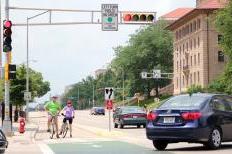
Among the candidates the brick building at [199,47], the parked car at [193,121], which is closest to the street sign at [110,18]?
the parked car at [193,121]

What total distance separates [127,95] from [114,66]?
730 centimetres

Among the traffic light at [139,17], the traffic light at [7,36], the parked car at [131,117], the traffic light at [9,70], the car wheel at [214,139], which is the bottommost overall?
the parked car at [131,117]

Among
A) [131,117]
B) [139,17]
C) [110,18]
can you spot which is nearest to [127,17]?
[139,17]

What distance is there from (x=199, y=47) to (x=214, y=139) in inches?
3501

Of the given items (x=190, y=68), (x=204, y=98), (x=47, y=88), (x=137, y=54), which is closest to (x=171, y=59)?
(x=137, y=54)

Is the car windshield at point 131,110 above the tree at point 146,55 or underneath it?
underneath

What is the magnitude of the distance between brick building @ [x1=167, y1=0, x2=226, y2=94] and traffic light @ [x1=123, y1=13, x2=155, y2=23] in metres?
65.1

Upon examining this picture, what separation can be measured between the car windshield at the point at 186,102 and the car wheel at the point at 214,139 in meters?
0.79

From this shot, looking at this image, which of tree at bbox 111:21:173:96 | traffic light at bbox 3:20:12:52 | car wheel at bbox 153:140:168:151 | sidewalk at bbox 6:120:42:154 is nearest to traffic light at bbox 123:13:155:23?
traffic light at bbox 3:20:12:52

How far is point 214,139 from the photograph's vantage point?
1827cm

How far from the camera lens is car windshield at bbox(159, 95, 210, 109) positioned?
60.3ft

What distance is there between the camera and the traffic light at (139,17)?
31844 millimetres

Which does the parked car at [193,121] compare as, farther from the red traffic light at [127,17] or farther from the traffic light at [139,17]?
the red traffic light at [127,17]

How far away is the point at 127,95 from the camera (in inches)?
5960
